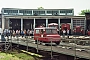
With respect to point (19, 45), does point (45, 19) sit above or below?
above

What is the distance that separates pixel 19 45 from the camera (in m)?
32.6

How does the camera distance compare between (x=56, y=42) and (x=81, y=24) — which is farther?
(x=81, y=24)

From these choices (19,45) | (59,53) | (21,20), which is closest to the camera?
(59,53)

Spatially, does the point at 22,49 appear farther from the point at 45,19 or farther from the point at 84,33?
the point at 45,19

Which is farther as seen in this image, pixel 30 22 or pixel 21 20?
pixel 30 22

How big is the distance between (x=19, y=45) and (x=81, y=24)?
33560 mm

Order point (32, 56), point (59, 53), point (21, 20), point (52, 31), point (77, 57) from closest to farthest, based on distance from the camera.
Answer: point (77, 57) < point (59, 53) < point (32, 56) < point (52, 31) < point (21, 20)

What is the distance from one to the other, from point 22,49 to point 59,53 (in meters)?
12.1

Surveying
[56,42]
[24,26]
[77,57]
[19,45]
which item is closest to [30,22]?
[24,26]

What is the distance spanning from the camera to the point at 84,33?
195 ft

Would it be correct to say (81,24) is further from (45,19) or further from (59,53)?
(59,53)

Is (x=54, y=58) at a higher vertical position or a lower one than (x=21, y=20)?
lower

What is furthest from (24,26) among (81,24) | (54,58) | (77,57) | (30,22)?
(77,57)


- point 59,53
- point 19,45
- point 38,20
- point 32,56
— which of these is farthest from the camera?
point 38,20
